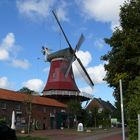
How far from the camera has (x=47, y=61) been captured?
10856 cm

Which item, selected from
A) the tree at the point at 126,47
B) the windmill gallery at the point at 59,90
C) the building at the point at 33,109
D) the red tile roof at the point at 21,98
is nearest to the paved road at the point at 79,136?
the tree at the point at 126,47

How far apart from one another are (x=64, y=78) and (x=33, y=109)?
19.1m

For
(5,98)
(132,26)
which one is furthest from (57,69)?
(132,26)

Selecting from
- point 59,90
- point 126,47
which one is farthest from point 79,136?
point 59,90

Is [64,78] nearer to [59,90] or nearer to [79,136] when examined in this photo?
[59,90]

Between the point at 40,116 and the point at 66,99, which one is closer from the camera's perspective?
the point at 40,116

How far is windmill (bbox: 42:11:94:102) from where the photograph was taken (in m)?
101

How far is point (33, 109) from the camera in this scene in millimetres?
85062

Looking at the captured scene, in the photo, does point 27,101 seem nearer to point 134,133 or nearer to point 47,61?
point 47,61

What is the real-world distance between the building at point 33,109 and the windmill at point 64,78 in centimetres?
276

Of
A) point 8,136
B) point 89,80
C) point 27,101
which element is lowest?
point 8,136

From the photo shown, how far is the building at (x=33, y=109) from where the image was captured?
75.9 m

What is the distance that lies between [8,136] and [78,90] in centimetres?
7600

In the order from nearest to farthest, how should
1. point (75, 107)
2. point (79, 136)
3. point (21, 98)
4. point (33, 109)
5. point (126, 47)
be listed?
point (126, 47)
point (79, 136)
point (21, 98)
point (33, 109)
point (75, 107)
